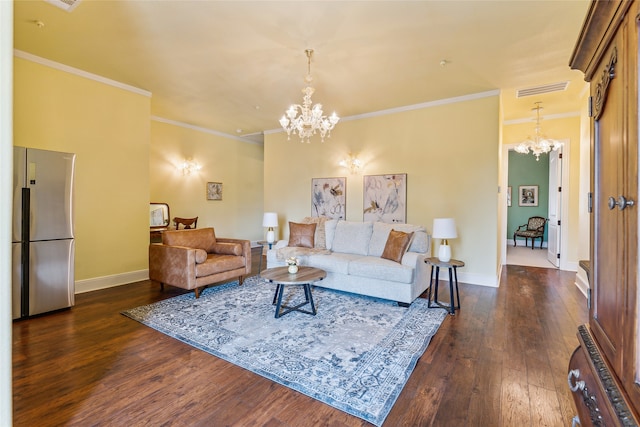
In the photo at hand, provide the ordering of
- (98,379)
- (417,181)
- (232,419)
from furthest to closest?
(417,181), (98,379), (232,419)

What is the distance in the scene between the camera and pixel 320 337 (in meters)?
2.74

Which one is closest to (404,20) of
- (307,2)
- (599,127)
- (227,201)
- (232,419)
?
(307,2)

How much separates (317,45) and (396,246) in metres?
2.63

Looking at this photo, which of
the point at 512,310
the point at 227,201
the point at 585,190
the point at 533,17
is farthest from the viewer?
the point at 227,201

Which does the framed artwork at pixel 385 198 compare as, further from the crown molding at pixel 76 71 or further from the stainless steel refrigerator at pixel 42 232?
the stainless steel refrigerator at pixel 42 232

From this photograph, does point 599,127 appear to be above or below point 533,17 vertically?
below

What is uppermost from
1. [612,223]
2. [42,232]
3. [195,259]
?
[612,223]

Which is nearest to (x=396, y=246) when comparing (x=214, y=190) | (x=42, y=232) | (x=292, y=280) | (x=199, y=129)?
(x=292, y=280)

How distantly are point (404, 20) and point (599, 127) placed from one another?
90.2 inches

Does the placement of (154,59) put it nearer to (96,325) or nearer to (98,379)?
(96,325)

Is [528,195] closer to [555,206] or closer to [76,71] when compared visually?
[555,206]

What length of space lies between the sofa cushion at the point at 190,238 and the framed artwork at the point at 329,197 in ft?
7.58

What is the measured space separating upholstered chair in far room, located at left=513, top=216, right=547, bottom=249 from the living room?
310cm

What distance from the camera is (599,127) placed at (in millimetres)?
1079
